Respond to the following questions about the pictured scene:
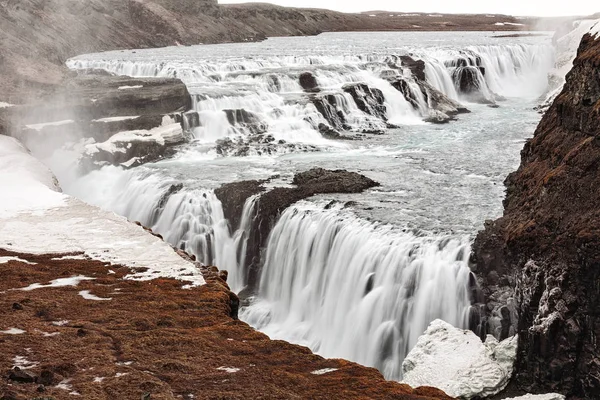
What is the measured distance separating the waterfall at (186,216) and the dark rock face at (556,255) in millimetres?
8138

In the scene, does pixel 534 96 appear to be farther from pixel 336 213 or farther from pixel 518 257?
pixel 518 257

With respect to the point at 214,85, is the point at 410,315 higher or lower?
lower

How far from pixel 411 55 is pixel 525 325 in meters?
42.1

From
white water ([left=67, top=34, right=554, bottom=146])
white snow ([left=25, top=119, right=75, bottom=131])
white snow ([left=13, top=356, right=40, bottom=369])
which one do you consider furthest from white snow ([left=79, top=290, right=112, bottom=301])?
white water ([left=67, top=34, right=554, bottom=146])

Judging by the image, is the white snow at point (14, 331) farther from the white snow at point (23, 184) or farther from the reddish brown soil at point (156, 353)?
the white snow at point (23, 184)

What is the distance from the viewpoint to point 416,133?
3606 centimetres

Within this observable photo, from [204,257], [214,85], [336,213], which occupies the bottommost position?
[204,257]

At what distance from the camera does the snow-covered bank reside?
48.3 feet

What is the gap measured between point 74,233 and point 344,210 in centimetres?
742

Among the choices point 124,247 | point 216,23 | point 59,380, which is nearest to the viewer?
point 59,380

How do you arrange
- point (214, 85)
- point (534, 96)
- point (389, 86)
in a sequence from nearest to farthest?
point (214, 85) < point (389, 86) < point (534, 96)

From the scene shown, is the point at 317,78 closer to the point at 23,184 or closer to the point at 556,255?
the point at 23,184

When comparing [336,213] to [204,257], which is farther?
[204,257]

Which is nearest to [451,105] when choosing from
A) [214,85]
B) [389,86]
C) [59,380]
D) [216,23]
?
[389,86]
